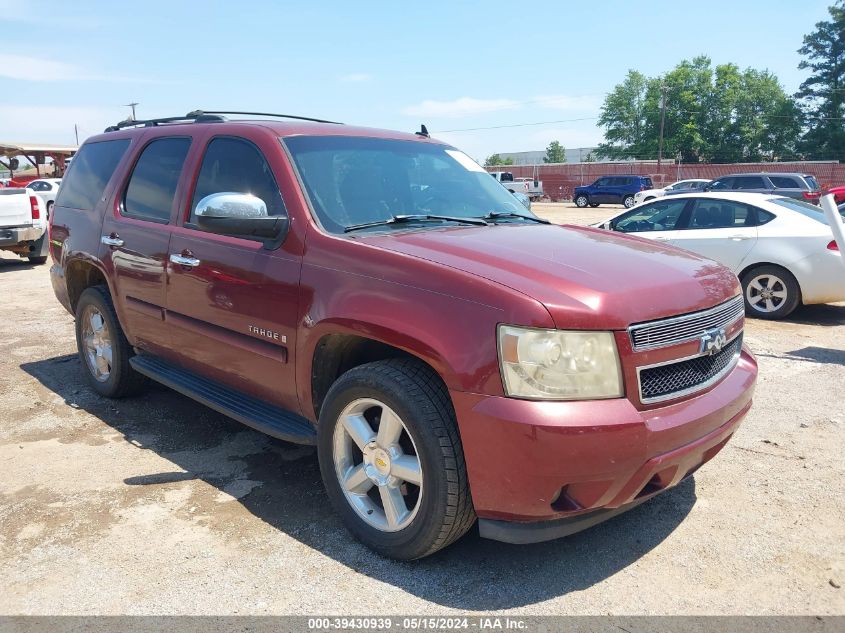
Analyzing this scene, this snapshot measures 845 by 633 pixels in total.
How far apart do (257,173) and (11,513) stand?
213cm

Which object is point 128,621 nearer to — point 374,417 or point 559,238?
point 374,417

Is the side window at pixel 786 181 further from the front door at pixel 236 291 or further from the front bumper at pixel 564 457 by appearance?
the front bumper at pixel 564 457

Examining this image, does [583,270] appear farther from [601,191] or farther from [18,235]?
[601,191]

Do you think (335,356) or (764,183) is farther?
(764,183)

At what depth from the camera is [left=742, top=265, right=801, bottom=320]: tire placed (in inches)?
311

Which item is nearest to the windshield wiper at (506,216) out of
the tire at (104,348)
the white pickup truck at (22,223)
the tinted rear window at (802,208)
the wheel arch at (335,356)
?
the wheel arch at (335,356)

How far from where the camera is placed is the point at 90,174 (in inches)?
206

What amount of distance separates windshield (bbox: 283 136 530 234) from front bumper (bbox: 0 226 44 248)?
1068 centimetres

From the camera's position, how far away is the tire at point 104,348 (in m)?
4.89

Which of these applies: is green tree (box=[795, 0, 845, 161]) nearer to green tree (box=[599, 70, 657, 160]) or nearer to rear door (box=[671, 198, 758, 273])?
green tree (box=[599, 70, 657, 160])

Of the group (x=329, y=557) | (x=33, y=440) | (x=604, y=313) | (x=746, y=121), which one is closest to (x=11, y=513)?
(x=33, y=440)

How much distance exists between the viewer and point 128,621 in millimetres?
2604

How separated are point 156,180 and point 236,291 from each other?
139cm

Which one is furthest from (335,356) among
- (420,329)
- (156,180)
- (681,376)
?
(156,180)
